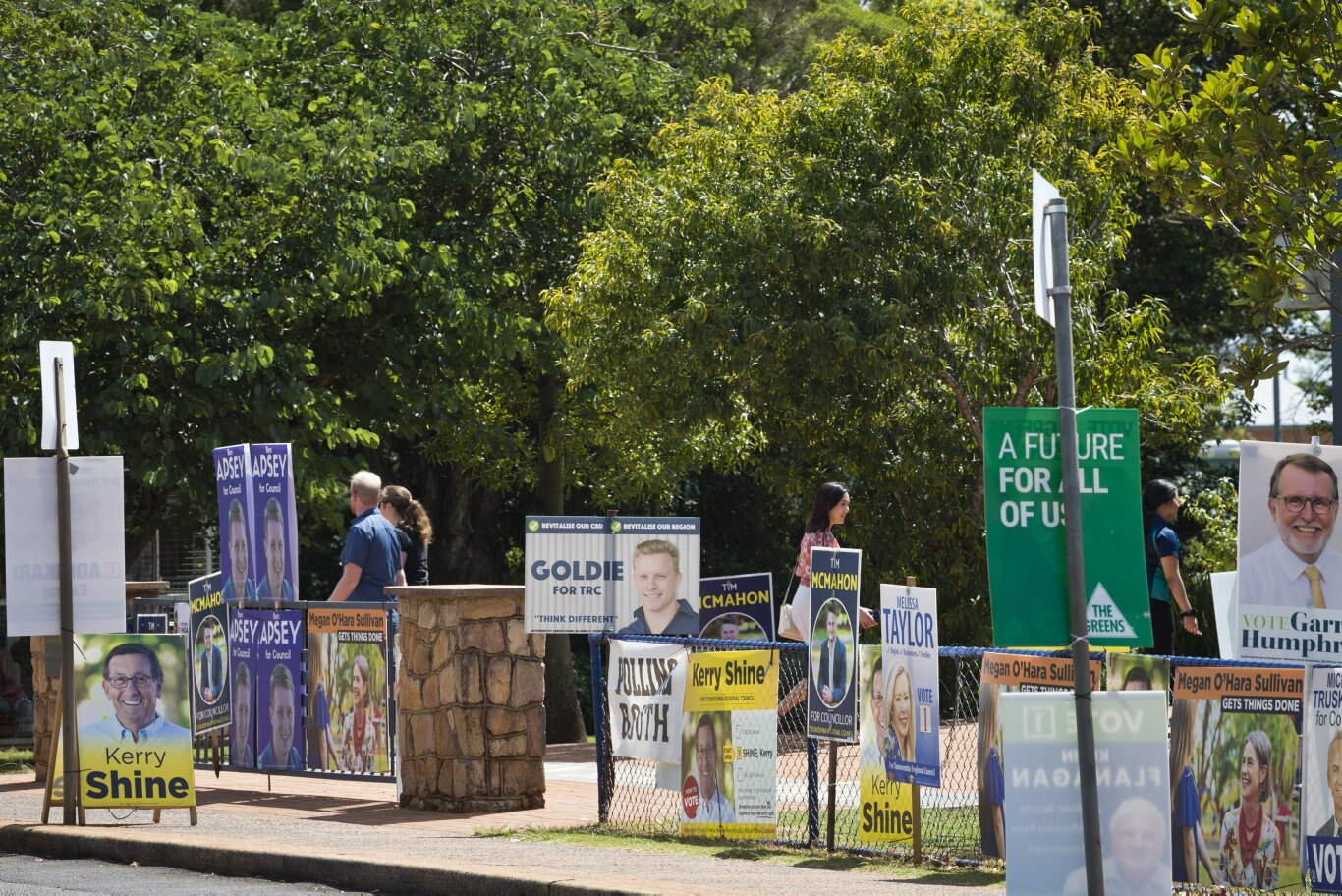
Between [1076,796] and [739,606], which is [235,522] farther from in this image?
[1076,796]

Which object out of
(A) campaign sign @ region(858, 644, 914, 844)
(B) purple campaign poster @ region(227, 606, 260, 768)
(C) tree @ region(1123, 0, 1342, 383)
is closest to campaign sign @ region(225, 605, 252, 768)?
(B) purple campaign poster @ region(227, 606, 260, 768)

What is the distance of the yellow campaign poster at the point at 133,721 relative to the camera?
32.9 ft

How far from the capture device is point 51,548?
10.1 meters

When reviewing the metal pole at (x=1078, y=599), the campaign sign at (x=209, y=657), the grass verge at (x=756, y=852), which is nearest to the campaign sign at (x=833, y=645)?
the grass verge at (x=756, y=852)

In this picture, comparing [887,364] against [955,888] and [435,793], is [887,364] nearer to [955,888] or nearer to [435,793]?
[435,793]

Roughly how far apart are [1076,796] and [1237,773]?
1.77 meters

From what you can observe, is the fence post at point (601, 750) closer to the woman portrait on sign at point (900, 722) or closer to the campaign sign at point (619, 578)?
the campaign sign at point (619, 578)

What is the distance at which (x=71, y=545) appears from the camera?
10102mm

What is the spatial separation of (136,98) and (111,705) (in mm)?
8120

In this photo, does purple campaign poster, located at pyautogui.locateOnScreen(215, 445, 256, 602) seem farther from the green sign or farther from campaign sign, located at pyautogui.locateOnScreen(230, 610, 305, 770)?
the green sign

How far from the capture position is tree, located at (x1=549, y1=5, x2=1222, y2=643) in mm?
14961

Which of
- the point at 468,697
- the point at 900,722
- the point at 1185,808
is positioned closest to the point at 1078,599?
the point at 1185,808

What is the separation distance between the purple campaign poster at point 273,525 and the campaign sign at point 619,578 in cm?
229

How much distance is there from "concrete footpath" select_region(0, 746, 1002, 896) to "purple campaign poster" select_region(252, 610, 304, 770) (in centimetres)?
29
